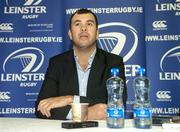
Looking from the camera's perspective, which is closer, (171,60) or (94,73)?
(94,73)

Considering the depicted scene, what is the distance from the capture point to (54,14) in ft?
12.2

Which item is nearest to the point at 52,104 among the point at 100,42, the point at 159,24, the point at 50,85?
the point at 50,85

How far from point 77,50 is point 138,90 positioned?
1152 mm

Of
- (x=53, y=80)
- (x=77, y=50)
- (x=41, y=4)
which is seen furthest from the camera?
(x=41, y=4)

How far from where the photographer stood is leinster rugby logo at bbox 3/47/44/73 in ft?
12.2

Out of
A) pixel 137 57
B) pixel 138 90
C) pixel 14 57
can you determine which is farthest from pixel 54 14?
pixel 138 90

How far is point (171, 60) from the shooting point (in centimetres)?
356

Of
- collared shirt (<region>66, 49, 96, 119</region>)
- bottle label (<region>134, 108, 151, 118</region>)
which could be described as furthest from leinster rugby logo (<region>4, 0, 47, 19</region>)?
bottle label (<region>134, 108, 151, 118</region>)

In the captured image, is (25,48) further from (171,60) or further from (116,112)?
(116,112)

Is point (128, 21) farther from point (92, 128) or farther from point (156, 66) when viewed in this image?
point (92, 128)

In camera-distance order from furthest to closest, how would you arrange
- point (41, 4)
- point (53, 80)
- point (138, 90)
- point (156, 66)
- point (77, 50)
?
point (41, 4), point (156, 66), point (77, 50), point (53, 80), point (138, 90)

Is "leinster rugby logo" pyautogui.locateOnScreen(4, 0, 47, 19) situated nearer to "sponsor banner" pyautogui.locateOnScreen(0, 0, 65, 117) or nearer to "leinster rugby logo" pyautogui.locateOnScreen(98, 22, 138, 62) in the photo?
"sponsor banner" pyautogui.locateOnScreen(0, 0, 65, 117)

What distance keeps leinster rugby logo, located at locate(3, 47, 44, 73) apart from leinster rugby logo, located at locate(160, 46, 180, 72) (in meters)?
1.40

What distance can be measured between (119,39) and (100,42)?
0.74ft
